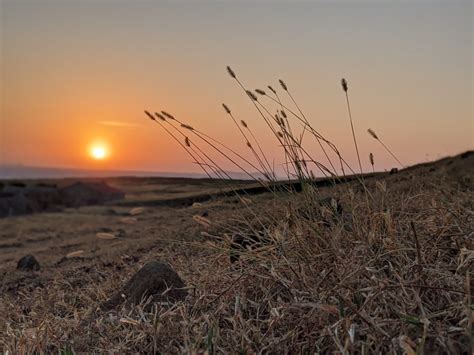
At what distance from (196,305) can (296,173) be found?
876mm

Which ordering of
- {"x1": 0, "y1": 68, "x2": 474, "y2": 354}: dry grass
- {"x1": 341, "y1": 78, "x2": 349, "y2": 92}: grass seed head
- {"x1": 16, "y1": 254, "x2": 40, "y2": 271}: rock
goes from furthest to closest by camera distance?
1. {"x1": 16, "y1": 254, "x2": 40, "y2": 271}: rock
2. {"x1": 341, "y1": 78, "x2": 349, "y2": 92}: grass seed head
3. {"x1": 0, "y1": 68, "x2": 474, "y2": 354}: dry grass

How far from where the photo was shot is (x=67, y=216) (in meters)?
12.4

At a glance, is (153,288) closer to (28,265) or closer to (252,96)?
(252,96)

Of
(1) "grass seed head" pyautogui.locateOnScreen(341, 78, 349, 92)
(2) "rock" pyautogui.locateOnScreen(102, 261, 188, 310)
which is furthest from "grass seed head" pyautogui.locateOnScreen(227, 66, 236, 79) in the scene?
(2) "rock" pyautogui.locateOnScreen(102, 261, 188, 310)

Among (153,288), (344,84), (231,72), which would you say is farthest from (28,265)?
(344,84)

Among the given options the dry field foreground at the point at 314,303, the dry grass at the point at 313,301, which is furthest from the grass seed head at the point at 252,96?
the dry field foreground at the point at 314,303

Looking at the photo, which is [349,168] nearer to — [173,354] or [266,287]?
[266,287]

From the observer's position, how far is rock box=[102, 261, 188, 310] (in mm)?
2623

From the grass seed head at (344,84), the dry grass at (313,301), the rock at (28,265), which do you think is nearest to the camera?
the dry grass at (313,301)

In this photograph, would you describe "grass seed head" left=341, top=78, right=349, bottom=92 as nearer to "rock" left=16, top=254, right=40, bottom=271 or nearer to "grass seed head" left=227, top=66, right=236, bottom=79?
"grass seed head" left=227, top=66, right=236, bottom=79

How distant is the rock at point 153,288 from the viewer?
262 centimetres

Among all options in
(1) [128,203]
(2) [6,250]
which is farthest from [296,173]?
(1) [128,203]

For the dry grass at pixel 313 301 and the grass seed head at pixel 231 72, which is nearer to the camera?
the dry grass at pixel 313 301

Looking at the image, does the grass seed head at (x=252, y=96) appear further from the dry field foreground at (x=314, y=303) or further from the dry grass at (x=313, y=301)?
the dry field foreground at (x=314, y=303)
